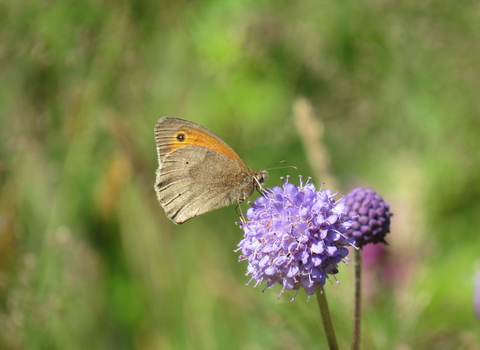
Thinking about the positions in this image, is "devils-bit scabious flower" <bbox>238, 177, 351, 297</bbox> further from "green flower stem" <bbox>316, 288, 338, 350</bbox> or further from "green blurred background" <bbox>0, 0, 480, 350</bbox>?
"green blurred background" <bbox>0, 0, 480, 350</bbox>

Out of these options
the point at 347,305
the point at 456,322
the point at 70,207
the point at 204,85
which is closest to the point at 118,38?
the point at 204,85

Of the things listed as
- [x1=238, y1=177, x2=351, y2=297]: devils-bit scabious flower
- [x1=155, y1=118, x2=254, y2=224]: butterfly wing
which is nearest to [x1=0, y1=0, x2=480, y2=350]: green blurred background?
[x1=155, y1=118, x2=254, y2=224]: butterfly wing

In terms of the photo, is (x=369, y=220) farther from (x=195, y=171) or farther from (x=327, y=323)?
(x=195, y=171)

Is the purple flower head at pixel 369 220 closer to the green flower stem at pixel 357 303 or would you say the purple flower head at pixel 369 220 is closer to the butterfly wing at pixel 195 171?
the green flower stem at pixel 357 303

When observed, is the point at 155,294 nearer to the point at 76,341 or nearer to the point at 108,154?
the point at 76,341

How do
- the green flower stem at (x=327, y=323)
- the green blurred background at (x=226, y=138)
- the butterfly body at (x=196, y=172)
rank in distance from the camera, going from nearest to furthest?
the green flower stem at (x=327, y=323) → the butterfly body at (x=196, y=172) → the green blurred background at (x=226, y=138)

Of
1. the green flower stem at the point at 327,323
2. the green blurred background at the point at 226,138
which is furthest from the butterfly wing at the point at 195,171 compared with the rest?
the green flower stem at the point at 327,323

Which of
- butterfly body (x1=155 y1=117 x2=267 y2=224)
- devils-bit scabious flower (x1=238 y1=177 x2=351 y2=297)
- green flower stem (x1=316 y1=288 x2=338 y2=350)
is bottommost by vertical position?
green flower stem (x1=316 y1=288 x2=338 y2=350)
